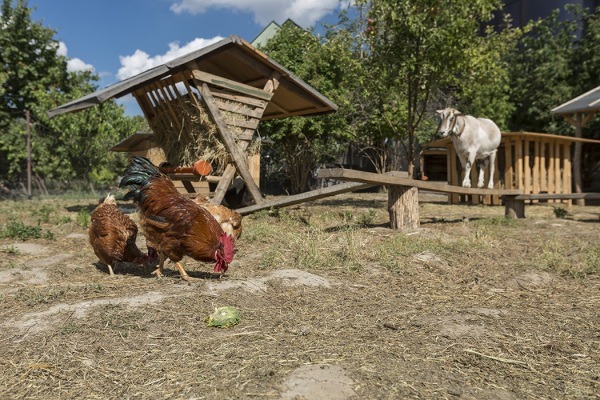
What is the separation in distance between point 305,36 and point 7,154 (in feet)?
42.9

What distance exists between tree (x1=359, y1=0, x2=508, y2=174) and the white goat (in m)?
1.27

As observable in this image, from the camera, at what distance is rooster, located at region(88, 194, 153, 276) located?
4.99 m

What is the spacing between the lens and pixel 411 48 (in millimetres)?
10891

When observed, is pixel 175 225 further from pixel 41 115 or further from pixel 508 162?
pixel 41 115

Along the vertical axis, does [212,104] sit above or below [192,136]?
above

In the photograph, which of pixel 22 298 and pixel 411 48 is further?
pixel 411 48

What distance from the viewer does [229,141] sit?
8570mm

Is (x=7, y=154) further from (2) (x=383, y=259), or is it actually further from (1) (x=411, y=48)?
(2) (x=383, y=259)

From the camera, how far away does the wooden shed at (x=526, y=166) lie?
1327cm

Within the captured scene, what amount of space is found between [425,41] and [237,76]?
4.28m

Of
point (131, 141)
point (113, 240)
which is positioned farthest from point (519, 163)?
point (131, 141)

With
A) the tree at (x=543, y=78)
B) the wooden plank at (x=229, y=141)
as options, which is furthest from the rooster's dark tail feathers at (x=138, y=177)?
the tree at (x=543, y=78)

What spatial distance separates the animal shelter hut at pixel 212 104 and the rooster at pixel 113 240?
296cm

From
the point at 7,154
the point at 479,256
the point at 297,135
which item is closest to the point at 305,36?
the point at 297,135
